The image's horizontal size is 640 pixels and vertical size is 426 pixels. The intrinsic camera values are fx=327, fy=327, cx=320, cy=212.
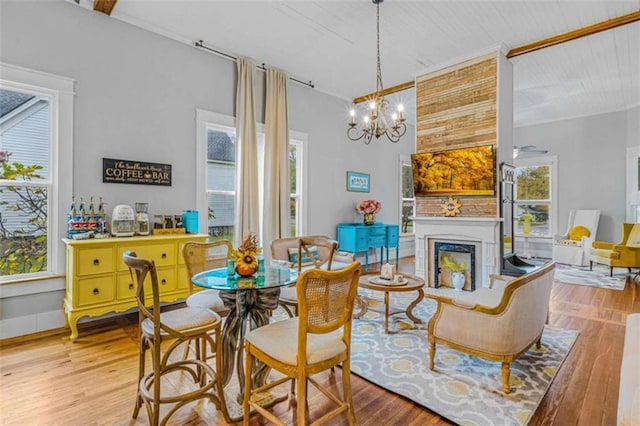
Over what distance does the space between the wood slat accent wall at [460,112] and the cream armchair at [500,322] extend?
2.19 meters

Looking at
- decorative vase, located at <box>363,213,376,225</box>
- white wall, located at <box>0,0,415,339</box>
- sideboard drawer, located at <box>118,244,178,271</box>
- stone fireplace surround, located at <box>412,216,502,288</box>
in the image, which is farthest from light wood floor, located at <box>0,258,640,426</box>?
decorative vase, located at <box>363,213,376,225</box>

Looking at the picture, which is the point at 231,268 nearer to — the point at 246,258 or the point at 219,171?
the point at 246,258

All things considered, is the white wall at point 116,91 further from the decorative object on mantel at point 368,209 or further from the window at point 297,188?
the decorative object on mantel at point 368,209

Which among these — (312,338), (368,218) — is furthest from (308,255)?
(368,218)

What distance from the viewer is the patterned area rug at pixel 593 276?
212 inches

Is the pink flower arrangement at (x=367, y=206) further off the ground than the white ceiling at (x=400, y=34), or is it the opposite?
the white ceiling at (x=400, y=34)

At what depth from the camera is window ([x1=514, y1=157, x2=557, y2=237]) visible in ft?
25.9

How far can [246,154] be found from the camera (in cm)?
465

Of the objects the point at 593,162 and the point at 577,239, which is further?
the point at 593,162

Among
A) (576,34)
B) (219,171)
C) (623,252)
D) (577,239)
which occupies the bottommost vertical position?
(623,252)

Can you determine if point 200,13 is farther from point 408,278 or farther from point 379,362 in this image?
point 379,362

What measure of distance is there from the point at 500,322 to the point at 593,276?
5.19m

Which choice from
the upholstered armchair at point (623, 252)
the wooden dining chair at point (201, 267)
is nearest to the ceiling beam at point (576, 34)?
the wooden dining chair at point (201, 267)

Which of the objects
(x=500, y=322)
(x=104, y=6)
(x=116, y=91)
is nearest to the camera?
(x=500, y=322)
